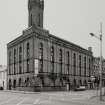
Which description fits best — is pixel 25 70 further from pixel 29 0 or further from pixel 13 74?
pixel 29 0

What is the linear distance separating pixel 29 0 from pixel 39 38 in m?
13.9

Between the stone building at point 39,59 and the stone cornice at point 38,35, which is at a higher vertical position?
the stone cornice at point 38,35

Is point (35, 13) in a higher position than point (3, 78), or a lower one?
higher

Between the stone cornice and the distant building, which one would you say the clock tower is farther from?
the distant building

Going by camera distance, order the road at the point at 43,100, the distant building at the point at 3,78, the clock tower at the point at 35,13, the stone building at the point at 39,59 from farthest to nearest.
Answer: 1. the distant building at the point at 3,78
2. the clock tower at the point at 35,13
3. the stone building at the point at 39,59
4. the road at the point at 43,100

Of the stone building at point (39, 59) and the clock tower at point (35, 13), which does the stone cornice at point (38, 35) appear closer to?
the stone building at point (39, 59)

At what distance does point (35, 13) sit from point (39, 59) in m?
14.4

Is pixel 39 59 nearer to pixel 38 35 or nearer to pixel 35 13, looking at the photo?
pixel 38 35

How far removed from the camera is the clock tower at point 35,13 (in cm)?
5819

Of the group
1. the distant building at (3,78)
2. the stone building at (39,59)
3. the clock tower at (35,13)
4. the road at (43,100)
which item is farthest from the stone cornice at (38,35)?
the road at (43,100)

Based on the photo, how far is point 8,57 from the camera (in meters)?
68.9

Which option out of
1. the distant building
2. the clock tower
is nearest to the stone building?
the clock tower

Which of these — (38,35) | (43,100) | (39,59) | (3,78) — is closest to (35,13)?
(38,35)

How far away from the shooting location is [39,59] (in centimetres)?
5331
